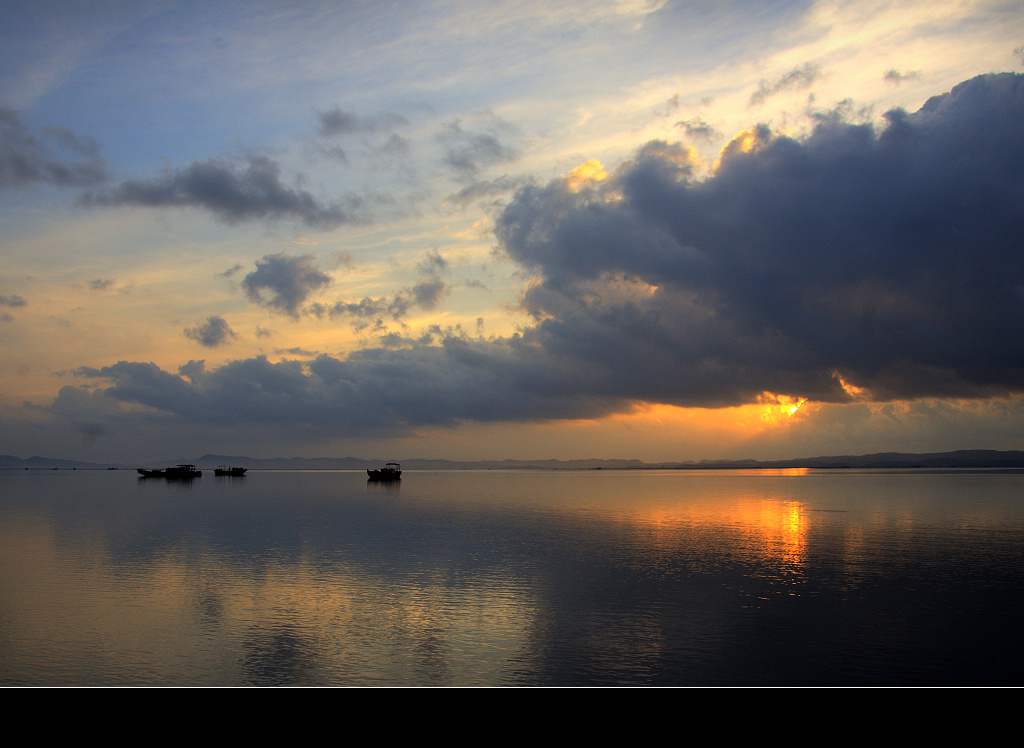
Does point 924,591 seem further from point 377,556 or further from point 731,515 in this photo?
point 731,515

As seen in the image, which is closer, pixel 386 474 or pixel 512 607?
pixel 512 607

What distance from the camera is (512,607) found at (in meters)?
25.2

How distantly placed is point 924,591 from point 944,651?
32.8ft

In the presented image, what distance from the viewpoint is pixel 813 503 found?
292ft

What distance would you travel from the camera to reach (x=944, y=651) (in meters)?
19.5

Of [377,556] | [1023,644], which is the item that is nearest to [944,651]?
[1023,644]

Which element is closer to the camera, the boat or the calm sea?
the calm sea

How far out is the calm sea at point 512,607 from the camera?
1800cm

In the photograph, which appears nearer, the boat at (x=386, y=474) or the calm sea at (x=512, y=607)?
the calm sea at (x=512, y=607)

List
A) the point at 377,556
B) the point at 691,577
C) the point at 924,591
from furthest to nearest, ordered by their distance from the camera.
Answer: the point at 377,556, the point at 691,577, the point at 924,591

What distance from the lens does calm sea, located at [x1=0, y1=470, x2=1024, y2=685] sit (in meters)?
18.0
